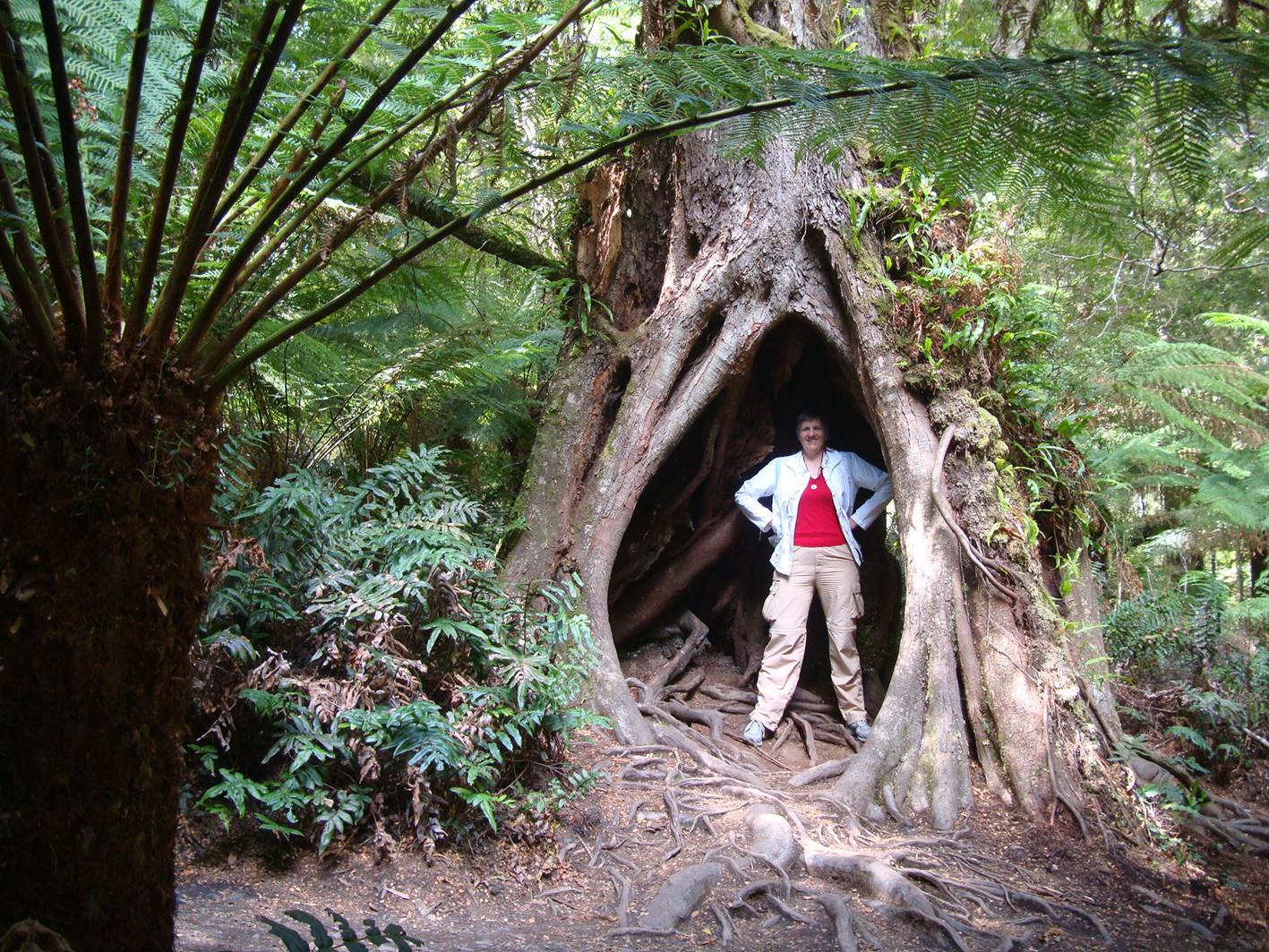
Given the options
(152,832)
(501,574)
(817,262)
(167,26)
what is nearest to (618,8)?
(817,262)

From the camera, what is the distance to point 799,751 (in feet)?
19.9

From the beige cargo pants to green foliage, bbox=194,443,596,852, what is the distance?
230 centimetres

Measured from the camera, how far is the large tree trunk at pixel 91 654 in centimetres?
154

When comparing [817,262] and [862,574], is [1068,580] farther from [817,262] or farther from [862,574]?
[817,262]

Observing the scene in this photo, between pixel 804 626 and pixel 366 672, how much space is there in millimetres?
3558

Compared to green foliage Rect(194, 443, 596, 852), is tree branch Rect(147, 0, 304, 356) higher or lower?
higher

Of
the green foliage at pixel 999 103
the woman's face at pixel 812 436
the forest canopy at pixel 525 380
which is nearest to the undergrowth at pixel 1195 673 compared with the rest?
the forest canopy at pixel 525 380

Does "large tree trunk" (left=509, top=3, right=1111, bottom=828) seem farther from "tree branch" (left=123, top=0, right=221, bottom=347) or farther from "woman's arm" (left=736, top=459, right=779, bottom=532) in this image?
"tree branch" (left=123, top=0, right=221, bottom=347)

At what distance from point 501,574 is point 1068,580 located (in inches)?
143

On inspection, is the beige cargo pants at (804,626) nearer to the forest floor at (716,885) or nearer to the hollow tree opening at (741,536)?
the hollow tree opening at (741,536)

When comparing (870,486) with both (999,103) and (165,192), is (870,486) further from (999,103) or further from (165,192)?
(165,192)

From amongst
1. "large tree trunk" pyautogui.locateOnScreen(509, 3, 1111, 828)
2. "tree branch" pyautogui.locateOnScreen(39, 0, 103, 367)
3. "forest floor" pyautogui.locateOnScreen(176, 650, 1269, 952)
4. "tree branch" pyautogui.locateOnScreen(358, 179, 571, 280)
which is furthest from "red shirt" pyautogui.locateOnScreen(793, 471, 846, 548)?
"tree branch" pyautogui.locateOnScreen(39, 0, 103, 367)

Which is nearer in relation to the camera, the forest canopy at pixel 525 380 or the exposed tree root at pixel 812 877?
the forest canopy at pixel 525 380

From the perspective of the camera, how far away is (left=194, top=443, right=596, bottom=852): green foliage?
3.33m
